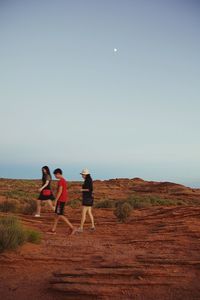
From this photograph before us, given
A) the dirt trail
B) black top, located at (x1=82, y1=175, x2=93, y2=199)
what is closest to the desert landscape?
the dirt trail

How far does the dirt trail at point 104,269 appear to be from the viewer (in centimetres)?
627

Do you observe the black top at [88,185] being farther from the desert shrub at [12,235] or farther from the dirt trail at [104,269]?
the desert shrub at [12,235]

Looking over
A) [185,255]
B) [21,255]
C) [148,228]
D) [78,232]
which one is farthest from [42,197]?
[185,255]

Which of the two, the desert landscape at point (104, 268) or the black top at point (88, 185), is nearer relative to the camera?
the desert landscape at point (104, 268)

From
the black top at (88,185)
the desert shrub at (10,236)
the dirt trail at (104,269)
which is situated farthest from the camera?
the black top at (88,185)

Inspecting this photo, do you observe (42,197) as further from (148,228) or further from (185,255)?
(185,255)

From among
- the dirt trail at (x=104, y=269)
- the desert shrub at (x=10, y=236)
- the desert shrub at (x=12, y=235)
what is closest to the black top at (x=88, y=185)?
the dirt trail at (x=104, y=269)

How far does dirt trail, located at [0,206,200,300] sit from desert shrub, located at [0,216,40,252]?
0.55 ft

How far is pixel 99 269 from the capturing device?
6910 mm

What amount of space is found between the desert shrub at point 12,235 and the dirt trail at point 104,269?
6.6 inches

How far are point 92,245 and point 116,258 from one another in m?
1.91

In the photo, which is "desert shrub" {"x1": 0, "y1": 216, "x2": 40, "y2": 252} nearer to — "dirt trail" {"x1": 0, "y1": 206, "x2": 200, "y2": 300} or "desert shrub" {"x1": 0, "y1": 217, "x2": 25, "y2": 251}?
"desert shrub" {"x1": 0, "y1": 217, "x2": 25, "y2": 251}

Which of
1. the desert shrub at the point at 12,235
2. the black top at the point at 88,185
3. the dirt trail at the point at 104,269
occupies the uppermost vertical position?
the black top at the point at 88,185

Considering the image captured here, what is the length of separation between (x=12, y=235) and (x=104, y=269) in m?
2.49
